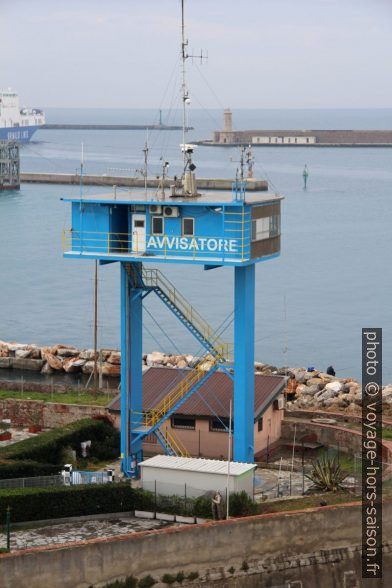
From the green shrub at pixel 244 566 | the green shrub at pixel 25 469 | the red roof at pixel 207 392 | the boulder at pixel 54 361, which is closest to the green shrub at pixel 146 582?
the green shrub at pixel 244 566

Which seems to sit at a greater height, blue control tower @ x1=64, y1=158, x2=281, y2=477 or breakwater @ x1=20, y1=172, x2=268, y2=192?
blue control tower @ x1=64, y1=158, x2=281, y2=477

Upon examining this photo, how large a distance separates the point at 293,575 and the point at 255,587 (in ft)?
2.52

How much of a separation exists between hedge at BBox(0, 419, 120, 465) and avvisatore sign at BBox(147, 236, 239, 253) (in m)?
4.64

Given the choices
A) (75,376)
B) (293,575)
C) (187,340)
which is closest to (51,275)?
(187,340)

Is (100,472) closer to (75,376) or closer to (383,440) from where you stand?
(383,440)

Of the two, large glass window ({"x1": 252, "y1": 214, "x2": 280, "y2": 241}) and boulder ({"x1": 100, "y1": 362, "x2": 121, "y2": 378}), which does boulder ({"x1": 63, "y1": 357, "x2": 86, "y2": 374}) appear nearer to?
boulder ({"x1": 100, "y1": 362, "x2": 121, "y2": 378})

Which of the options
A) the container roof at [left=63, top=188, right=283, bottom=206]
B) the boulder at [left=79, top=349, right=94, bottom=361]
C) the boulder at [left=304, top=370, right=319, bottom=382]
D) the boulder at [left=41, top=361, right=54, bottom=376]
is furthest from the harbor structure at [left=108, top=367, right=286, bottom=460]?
the boulder at [left=41, top=361, right=54, bottom=376]

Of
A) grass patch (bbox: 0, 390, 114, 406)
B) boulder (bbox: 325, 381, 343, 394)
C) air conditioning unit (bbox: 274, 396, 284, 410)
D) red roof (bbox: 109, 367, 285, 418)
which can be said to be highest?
red roof (bbox: 109, 367, 285, 418)

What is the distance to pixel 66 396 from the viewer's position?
35969 mm

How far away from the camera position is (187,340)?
5975 centimetres

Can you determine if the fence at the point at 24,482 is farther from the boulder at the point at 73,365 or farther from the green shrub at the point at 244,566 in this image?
the boulder at the point at 73,365

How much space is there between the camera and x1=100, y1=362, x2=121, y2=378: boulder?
47625 millimetres

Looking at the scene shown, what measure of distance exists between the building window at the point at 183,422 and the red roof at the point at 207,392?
13 cm

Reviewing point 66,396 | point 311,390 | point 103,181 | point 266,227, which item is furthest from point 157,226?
point 103,181
